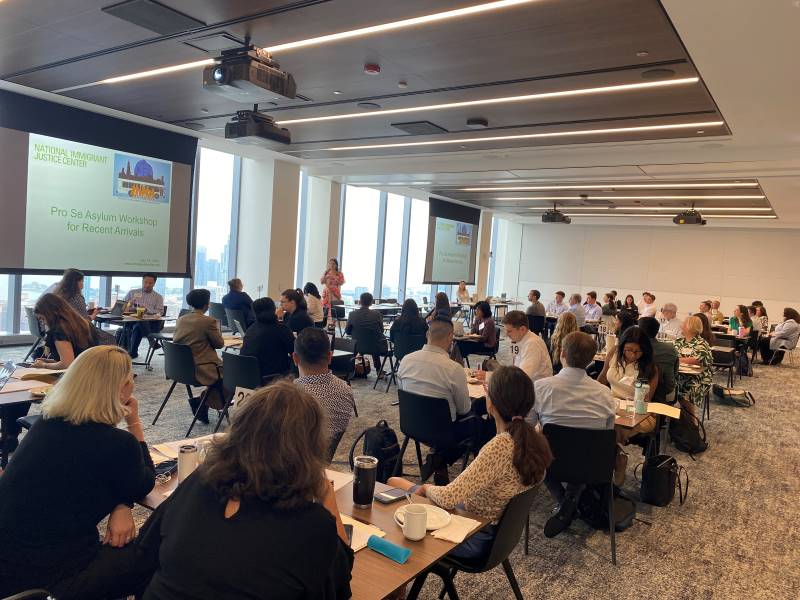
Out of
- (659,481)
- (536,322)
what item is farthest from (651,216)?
(659,481)

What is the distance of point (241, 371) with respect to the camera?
191 inches

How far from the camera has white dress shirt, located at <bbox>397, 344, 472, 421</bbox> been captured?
3971mm

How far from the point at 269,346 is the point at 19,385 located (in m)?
1.94

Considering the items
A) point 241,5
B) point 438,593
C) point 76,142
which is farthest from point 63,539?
point 76,142

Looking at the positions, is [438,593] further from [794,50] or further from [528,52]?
[794,50]

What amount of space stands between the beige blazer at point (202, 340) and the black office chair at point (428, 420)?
6.97 feet

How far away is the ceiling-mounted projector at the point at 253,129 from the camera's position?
5.66 m

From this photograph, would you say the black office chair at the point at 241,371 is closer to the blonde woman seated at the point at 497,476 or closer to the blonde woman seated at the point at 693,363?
the blonde woman seated at the point at 497,476

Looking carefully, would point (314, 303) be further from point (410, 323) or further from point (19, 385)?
point (19, 385)

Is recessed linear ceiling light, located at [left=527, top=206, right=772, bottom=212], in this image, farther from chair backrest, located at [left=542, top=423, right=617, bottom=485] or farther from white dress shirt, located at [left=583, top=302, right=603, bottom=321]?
chair backrest, located at [left=542, top=423, right=617, bottom=485]

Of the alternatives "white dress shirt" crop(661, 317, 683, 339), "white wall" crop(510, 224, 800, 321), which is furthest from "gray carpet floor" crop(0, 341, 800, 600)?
"white wall" crop(510, 224, 800, 321)

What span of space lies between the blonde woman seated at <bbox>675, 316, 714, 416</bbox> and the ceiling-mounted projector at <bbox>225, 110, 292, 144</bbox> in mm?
4529

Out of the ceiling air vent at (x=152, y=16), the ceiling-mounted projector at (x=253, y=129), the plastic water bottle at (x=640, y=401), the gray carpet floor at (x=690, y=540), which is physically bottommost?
the gray carpet floor at (x=690, y=540)

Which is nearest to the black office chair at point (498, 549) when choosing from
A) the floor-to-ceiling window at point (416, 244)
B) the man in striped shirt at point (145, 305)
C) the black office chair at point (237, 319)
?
the black office chair at point (237, 319)
